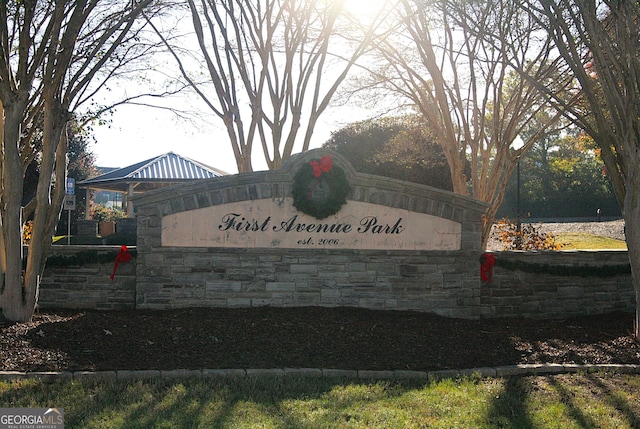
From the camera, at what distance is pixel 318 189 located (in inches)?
392

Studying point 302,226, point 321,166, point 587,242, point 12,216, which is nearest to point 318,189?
point 321,166

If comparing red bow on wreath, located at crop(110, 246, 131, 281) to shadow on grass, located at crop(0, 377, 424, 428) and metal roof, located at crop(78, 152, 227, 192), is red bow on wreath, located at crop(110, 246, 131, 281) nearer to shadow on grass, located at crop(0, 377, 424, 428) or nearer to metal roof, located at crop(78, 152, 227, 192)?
shadow on grass, located at crop(0, 377, 424, 428)

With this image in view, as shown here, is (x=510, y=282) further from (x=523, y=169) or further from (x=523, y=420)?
(x=523, y=169)

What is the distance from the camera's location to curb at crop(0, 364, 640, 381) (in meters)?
6.53

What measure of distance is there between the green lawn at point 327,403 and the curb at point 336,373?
0.15m

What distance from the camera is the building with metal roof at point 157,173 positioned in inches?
1059

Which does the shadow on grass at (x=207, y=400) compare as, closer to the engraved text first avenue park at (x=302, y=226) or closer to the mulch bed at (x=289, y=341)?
the mulch bed at (x=289, y=341)

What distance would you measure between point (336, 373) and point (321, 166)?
12.6ft

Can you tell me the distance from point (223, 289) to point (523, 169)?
50.6m

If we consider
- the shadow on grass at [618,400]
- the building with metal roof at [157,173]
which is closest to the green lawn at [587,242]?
the building with metal roof at [157,173]

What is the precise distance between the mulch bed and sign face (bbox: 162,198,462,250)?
3.45 feet

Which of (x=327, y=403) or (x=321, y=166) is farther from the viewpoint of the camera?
(x=321, y=166)

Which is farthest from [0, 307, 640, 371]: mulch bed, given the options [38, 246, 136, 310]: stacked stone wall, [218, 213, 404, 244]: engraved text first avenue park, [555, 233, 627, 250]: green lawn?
[555, 233, 627, 250]: green lawn

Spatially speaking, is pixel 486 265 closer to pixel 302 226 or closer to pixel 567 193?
pixel 302 226
